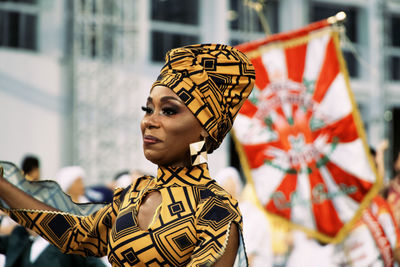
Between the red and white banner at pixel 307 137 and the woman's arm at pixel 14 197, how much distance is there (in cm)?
247

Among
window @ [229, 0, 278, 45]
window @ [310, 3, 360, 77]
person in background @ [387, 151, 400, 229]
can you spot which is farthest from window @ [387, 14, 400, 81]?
person in background @ [387, 151, 400, 229]

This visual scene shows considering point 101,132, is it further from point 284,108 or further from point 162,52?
point 284,108

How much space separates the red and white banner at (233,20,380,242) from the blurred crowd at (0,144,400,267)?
0.11 m

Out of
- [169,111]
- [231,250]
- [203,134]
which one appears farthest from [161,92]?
[231,250]

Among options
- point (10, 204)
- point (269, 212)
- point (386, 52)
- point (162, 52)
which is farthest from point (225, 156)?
point (10, 204)

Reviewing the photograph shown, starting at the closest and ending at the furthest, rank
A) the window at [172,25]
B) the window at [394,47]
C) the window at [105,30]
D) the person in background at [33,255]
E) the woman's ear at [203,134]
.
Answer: the woman's ear at [203,134] → the person in background at [33,255] → the window at [105,30] → the window at [172,25] → the window at [394,47]

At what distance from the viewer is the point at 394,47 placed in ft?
44.8

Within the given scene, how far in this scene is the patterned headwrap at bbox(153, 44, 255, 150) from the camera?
1840 mm

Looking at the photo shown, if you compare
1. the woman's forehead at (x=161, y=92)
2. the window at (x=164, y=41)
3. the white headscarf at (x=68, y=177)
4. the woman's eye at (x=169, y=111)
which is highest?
the window at (x=164, y=41)

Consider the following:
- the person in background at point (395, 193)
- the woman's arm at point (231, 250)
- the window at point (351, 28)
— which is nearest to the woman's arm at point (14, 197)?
the woman's arm at point (231, 250)

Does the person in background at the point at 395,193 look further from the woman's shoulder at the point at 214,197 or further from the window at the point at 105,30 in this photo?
the window at the point at 105,30

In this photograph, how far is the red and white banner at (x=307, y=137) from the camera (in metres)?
4.22

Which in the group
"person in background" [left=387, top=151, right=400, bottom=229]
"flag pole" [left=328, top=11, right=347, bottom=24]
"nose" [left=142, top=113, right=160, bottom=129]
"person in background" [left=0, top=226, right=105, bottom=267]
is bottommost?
"person in background" [left=0, top=226, right=105, bottom=267]

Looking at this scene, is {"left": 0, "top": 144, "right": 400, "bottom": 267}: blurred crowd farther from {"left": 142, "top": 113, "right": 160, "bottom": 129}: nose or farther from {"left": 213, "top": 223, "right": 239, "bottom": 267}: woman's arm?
{"left": 213, "top": 223, "right": 239, "bottom": 267}: woman's arm
